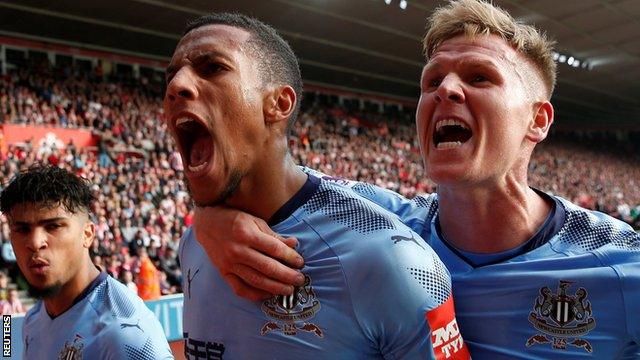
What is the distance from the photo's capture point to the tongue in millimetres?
1876

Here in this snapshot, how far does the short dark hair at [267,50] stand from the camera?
1963 millimetres

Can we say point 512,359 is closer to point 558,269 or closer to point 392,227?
point 558,269

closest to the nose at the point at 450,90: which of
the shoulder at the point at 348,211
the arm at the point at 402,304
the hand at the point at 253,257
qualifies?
the shoulder at the point at 348,211

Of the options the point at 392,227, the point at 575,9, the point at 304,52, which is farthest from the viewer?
the point at 304,52

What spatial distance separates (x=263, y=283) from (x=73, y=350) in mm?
1668

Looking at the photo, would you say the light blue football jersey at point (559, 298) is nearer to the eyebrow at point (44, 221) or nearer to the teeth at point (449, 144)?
the teeth at point (449, 144)

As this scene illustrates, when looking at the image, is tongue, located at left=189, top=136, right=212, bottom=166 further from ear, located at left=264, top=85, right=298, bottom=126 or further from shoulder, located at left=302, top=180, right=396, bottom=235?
shoulder, located at left=302, top=180, right=396, bottom=235

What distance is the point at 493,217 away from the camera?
216 cm

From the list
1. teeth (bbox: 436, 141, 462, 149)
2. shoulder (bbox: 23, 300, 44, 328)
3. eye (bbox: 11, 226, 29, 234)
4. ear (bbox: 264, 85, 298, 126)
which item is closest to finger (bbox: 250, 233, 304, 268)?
ear (bbox: 264, 85, 298, 126)

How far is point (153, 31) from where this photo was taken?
2081cm

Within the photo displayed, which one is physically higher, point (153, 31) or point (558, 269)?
point (153, 31)

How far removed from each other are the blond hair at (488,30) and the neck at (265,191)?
0.75 metres

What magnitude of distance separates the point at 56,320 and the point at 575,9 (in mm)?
20556

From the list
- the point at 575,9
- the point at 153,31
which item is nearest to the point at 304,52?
the point at 153,31
